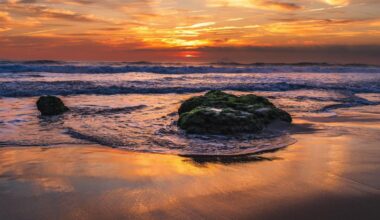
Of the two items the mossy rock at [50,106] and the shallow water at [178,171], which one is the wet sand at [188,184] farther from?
the mossy rock at [50,106]

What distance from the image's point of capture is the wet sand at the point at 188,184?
3664 millimetres

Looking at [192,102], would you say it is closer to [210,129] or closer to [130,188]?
[210,129]

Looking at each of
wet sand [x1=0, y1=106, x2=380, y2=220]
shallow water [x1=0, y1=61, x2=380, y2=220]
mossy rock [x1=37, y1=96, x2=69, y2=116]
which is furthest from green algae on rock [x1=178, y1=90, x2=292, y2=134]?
mossy rock [x1=37, y1=96, x2=69, y2=116]

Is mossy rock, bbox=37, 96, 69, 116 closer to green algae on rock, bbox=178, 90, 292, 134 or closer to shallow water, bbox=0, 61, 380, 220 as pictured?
shallow water, bbox=0, 61, 380, 220

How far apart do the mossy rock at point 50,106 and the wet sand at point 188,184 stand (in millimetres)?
3997

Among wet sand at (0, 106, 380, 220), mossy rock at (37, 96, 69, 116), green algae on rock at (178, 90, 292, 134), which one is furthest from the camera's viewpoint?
mossy rock at (37, 96, 69, 116)

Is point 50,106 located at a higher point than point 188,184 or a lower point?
higher

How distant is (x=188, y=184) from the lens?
4438 mm

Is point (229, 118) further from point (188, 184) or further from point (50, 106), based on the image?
point (50, 106)

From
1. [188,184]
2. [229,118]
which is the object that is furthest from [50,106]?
[188,184]

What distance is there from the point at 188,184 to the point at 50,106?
702cm

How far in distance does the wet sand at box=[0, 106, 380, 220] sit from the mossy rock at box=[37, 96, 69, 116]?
400 centimetres

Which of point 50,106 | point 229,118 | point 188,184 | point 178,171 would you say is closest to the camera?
point 188,184

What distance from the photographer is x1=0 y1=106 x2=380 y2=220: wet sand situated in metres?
3.66
